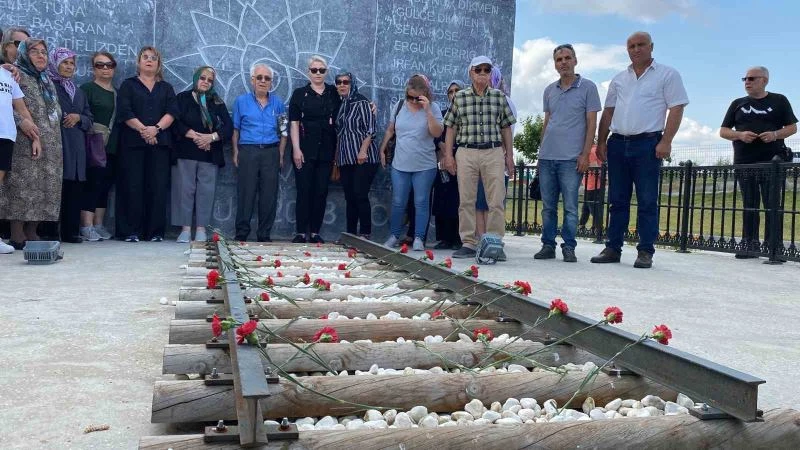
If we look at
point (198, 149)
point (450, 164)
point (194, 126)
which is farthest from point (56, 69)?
point (450, 164)

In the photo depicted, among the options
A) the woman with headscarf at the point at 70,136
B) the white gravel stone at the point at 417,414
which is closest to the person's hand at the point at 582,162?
the woman with headscarf at the point at 70,136

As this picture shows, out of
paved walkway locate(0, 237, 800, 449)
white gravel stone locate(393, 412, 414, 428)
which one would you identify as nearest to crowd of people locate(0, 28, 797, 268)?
paved walkway locate(0, 237, 800, 449)

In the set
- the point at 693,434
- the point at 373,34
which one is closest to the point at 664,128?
the point at 373,34

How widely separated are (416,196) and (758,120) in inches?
152

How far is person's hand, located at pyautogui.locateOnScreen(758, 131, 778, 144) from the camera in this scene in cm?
825

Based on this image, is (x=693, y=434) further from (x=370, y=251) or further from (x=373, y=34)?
(x=373, y=34)

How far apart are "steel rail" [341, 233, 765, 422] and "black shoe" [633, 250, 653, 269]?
3323mm

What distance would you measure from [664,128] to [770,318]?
104 inches

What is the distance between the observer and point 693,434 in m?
1.86

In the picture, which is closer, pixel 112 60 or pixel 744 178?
pixel 112 60

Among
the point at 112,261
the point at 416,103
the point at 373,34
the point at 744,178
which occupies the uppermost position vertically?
the point at 373,34

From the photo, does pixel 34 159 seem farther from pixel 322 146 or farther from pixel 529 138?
pixel 529 138

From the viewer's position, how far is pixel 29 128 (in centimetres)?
650

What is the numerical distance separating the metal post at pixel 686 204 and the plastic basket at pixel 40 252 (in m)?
7.16
